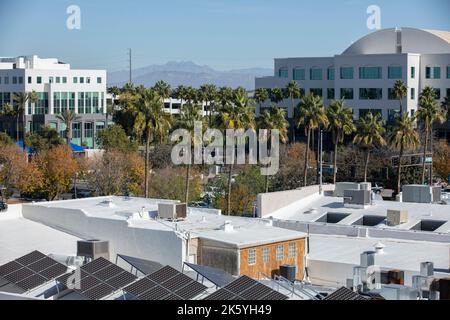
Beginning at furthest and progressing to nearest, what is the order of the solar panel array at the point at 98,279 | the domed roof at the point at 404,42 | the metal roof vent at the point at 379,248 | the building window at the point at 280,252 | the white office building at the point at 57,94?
the white office building at the point at 57,94, the domed roof at the point at 404,42, the metal roof vent at the point at 379,248, the building window at the point at 280,252, the solar panel array at the point at 98,279

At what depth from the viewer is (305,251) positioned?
94.0 ft

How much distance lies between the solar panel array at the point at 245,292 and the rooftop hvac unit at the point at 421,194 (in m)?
23.3

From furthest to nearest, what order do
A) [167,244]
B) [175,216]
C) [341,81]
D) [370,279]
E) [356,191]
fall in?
1. [341,81]
2. [356,191]
3. [175,216]
4. [167,244]
5. [370,279]

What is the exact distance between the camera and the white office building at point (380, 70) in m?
83.1

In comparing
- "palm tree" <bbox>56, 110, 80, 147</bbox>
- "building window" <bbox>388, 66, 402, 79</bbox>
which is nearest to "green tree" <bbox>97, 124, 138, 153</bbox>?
"palm tree" <bbox>56, 110, 80, 147</bbox>

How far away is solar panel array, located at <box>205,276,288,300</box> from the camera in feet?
60.0

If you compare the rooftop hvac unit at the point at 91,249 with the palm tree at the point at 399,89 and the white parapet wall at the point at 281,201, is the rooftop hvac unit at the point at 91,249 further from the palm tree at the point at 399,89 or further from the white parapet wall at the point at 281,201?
the palm tree at the point at 399,89

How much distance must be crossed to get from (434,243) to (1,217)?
13698 mm

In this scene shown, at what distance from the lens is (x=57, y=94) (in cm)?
10369

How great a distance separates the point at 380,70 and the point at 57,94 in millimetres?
35425

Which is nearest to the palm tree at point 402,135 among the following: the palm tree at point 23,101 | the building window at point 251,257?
the building window at point 251,257
